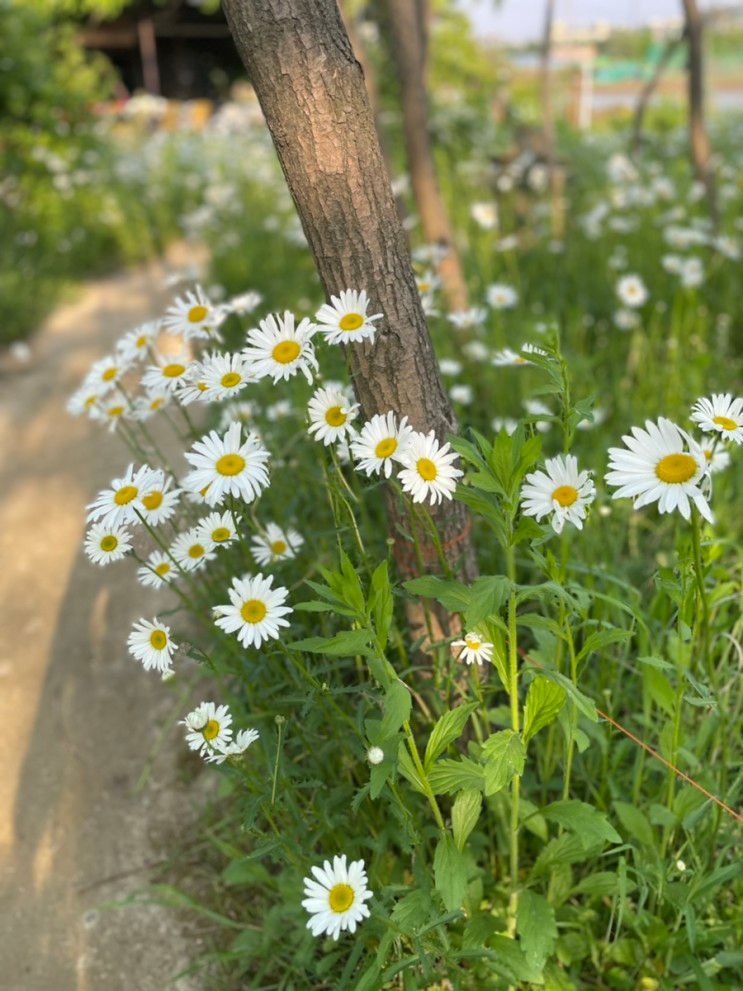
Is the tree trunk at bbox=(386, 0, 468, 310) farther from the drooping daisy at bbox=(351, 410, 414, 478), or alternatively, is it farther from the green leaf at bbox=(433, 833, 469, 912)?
the green leaf at bbox=(433, 833, 469, 912)

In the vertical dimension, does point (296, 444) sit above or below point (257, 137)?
below

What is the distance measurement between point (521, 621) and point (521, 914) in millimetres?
518

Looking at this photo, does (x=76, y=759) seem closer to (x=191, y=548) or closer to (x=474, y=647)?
(x=191, y=548)

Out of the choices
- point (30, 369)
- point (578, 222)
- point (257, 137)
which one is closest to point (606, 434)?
point (578, 222)

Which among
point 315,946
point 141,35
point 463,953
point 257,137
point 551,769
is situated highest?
point 141,35

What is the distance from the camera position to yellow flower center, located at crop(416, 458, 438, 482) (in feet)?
4.20

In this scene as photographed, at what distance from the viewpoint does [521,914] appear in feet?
4.53

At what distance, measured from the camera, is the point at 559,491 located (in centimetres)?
127

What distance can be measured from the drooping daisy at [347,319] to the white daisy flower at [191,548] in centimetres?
42

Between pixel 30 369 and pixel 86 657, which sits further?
pixel 30 369

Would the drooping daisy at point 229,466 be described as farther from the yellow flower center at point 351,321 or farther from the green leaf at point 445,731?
the green leaf at point 445,731

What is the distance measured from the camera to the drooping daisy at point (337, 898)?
3.87 feet

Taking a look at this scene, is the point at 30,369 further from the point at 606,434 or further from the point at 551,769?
the point at 551,769

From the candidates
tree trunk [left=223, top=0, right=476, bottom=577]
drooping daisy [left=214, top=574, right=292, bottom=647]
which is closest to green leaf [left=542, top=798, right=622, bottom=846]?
tree trunk [left=223, top=0, right=476, bottom=577]
